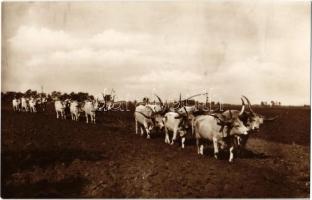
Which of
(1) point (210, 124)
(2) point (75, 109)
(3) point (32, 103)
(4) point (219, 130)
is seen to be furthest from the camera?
(2) point (75, 109)

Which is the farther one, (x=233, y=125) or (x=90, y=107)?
(x=90, y=107)

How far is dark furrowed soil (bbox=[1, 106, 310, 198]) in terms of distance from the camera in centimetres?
720

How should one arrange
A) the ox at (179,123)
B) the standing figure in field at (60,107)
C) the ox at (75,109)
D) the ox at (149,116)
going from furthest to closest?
the ox at (75,109)
the standing figure in field at (60,107)
the ox at (149,116)
the ox at (179,123)

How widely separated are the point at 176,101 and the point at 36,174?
11.3ft

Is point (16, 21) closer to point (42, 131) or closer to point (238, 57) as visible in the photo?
point (42, 131)

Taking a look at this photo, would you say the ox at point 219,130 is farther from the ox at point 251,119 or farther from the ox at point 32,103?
the ox at point 32,103

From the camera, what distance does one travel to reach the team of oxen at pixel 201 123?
26.9 ft

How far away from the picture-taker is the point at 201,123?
866 cm

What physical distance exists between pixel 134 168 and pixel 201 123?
1.87 m

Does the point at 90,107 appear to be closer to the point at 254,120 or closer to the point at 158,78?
the point at 158,78

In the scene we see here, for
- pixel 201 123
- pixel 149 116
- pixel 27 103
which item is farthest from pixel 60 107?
pixel 201 123

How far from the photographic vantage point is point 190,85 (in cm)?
806

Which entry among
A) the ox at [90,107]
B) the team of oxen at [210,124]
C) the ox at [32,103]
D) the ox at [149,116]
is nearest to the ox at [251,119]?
the team of oxen at [210,124]

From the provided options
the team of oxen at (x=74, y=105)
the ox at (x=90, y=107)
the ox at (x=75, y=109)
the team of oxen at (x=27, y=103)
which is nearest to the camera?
the team of oxen at (x=27, y=103)
